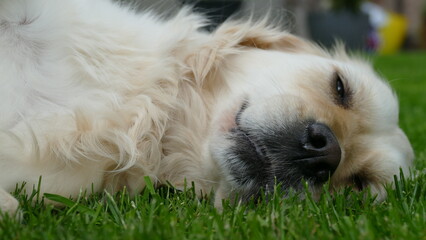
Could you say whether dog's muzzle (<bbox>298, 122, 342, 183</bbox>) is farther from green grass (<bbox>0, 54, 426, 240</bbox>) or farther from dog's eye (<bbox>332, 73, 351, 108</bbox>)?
dog's eye (<bbox>332, 73, 351, 108</bbox>)

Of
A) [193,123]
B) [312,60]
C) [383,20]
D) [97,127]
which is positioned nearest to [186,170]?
[193,123]

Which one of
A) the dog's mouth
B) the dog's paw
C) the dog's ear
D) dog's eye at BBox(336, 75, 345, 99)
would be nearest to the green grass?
the dog's paw

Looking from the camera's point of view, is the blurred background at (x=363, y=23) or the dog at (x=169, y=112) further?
the blurred background at (x=363, y=23)

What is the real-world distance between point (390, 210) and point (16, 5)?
160 cm

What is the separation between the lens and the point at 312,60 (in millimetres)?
2633

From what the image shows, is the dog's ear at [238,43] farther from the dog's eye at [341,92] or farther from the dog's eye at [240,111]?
the dog's eye at [341,92]

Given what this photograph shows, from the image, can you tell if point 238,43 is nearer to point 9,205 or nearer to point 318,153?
point 318,153

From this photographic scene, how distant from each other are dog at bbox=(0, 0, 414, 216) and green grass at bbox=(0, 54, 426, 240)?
134 millimetres

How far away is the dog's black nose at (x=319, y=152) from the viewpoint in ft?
6.86

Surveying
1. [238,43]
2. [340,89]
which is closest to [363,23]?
[238,43]

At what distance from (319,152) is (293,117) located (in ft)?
0.59

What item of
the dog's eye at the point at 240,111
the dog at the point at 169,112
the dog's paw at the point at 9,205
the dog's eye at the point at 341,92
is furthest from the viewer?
the dog's eye at the point at 341,92

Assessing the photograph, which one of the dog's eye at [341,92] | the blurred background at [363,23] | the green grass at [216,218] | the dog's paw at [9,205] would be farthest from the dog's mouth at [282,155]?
the blurred background at [363,23]

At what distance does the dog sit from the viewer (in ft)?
6.83
